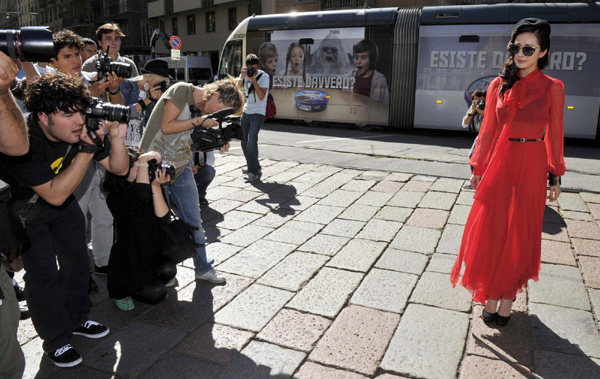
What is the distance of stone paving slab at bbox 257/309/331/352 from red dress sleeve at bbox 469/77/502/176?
1.47m

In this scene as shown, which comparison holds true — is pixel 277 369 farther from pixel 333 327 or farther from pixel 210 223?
pixel 210 223

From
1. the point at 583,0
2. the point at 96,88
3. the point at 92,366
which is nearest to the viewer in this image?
the point at 92,366

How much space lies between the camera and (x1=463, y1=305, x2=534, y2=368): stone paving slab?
2660 mm

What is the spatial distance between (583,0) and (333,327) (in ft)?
37.4

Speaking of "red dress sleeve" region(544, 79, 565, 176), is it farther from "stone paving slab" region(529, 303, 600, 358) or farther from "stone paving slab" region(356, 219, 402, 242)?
"stone paving slab" region(356, 219, 402, 242)

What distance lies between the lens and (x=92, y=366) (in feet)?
8.36

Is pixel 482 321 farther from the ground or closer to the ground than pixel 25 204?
closer to the ground

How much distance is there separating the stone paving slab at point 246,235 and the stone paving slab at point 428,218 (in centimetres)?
159

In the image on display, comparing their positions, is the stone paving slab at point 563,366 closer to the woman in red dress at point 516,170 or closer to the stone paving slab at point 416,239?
the woman in red dress at point 516,170

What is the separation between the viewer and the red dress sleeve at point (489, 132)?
9.83 feet

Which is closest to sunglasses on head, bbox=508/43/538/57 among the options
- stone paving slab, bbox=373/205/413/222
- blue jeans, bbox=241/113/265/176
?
stone paving slab, bbox=373/205/413/222

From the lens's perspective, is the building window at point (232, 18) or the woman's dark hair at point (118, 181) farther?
the building window at point (232, 18)

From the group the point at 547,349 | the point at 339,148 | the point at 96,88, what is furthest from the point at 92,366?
the point at 339,148

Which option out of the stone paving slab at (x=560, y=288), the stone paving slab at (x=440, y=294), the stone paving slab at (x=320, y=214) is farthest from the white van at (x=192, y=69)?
the stone paving slab at (x=560, y=288)
